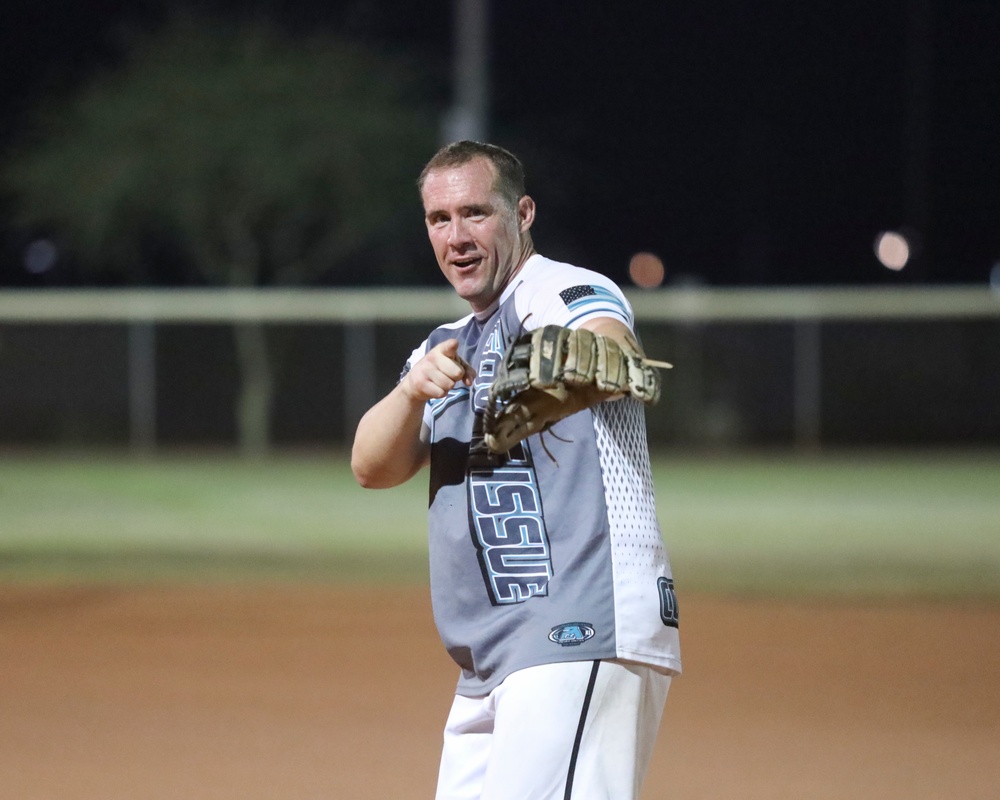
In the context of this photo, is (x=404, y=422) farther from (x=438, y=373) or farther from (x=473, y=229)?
(x=473, y=229)

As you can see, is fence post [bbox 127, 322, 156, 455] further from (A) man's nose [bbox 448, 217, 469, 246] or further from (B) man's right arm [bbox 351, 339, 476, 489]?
(A) man's nose [bbox 448, 217, 469, 246]

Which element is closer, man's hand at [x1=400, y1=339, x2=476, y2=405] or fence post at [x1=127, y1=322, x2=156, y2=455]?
man's hand at [x1=400, y1=339, x2=476, y2=405]

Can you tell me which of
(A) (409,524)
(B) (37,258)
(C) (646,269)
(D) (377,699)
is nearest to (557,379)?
(D) (377,699)

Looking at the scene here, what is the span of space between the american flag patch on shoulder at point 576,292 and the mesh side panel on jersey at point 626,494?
21 cm

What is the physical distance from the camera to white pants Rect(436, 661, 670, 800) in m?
2.79

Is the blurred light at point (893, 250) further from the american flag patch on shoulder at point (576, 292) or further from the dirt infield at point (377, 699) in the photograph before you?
the american flag patch on shoulder at point (576, 292)

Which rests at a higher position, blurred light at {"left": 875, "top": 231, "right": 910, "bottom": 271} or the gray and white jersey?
blurred light at {"left": 875, "top": 231, "right": 910, "bottom": 271}

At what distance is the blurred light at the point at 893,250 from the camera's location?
141 ft

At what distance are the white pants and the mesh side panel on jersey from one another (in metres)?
0.20

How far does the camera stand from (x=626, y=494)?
9.37ft

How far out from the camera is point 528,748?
279 cm

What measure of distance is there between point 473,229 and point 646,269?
5530cm

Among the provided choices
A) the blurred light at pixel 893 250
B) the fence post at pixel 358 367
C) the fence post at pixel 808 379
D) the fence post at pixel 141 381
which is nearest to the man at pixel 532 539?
the fence post at pixel 358 367

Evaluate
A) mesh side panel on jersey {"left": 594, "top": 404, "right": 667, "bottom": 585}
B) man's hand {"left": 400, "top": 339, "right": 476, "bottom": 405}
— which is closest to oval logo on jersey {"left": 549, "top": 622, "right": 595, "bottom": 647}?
mesh side panel on jersey {"left": 594, "top": 404, "right": 667, "bottom": 585}
